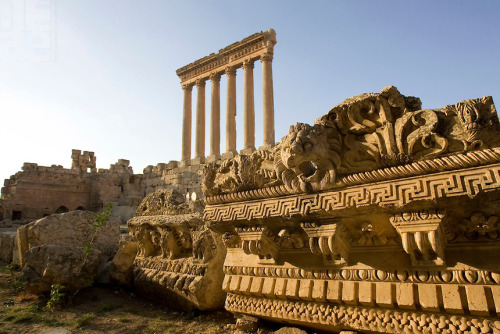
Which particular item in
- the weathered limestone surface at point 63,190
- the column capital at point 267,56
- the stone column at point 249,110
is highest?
the column capital at point 267,56

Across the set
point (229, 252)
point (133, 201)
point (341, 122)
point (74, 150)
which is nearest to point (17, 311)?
point (229, 252)

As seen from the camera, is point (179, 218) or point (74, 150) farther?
point (74, 150)

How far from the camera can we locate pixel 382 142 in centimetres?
240

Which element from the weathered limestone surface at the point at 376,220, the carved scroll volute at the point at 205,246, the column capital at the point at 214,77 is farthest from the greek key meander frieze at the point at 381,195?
the column capital at the point at 214,77

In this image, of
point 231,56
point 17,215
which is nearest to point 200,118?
point 231,56

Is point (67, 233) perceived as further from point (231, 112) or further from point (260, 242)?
point (231, 112)

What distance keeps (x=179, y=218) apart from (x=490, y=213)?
336cm

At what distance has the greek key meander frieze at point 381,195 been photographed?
1.93 m

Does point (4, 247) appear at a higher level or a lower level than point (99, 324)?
higher

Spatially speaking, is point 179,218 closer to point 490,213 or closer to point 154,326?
point 154,326

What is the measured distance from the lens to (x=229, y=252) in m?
3.39

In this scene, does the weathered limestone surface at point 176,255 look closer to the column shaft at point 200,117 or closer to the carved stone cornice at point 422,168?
the carved stone cornice at point 422,168

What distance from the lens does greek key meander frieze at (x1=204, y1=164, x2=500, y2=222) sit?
1.93 metres

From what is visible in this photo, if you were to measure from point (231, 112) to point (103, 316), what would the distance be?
19353 millimetres
